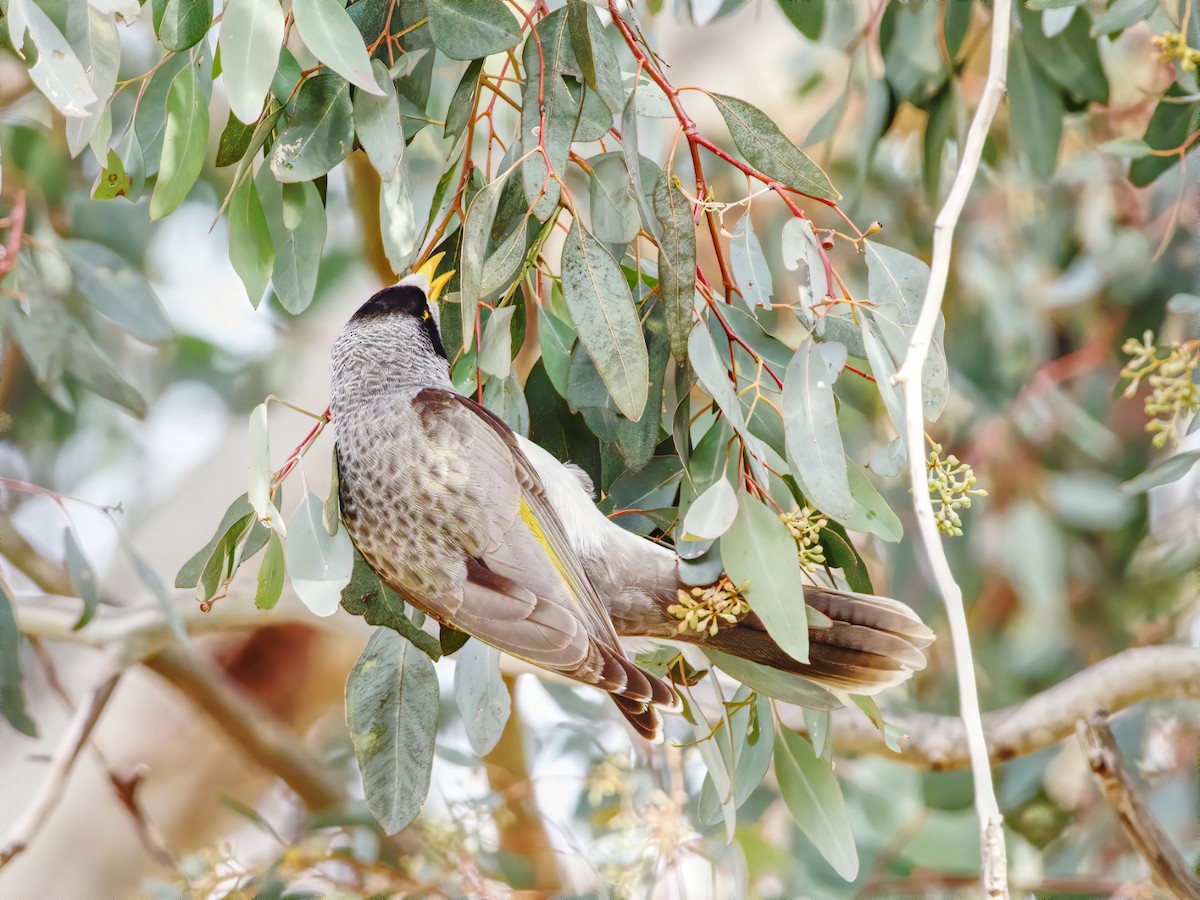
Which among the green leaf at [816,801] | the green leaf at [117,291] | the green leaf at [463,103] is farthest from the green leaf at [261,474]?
the green leaf at [117,291]

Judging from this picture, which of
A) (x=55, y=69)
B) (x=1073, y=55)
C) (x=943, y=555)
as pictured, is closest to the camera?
(x=943, y=555)

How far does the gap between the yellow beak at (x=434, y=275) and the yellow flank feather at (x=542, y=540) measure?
0.23 metres

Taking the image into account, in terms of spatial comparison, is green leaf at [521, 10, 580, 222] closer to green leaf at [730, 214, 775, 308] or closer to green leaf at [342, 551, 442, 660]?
green leaf at [730, 214, 775, 308]

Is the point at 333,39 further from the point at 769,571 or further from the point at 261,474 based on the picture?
the point at 769,571

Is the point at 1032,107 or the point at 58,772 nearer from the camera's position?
the point at 1032,107

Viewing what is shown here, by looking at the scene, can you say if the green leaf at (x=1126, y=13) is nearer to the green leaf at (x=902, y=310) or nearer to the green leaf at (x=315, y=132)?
the green leaf at (x=902, y=310)

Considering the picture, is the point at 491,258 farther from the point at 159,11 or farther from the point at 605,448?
the point at 159,11

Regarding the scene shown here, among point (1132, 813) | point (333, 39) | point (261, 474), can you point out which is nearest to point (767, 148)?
point (333, 39)

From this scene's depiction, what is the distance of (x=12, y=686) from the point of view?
4.76 feet

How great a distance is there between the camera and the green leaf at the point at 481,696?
0.88 m

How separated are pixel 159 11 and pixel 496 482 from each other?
45 cm

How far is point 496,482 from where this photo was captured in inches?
31.7

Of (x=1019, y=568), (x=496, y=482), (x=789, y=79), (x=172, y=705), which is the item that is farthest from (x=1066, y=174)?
(x=172, y=705)

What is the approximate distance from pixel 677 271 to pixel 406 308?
35 centimetres
